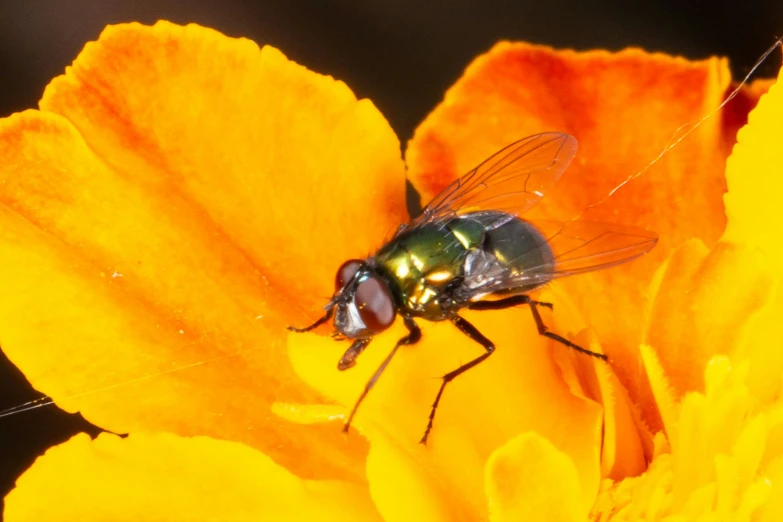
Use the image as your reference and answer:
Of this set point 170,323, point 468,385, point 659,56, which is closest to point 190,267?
point 170,323

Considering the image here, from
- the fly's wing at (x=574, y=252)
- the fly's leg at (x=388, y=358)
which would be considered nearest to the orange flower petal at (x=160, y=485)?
the fly's leg at (x=388, y=358)

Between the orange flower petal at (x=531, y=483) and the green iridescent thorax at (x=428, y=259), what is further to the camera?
the green iridescent thorax at (x=428, y=259)

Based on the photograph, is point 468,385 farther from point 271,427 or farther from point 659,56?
point 659,56

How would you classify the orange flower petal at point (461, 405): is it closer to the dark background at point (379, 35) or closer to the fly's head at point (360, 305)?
the fly's head at point (360, 305)

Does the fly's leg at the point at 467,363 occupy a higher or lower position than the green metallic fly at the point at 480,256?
lower

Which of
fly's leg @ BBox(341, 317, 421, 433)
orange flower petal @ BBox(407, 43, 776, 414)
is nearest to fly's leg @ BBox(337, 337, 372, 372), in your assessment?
fly's leg @ BBox(341, 317, 421, 433)

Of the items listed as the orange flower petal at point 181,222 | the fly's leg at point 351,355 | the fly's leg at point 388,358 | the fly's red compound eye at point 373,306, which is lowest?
the fly's leg at point 388,358

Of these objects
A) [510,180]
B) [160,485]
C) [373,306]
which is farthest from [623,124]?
[160,485]

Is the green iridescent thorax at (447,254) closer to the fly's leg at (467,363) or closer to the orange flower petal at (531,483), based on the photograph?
the fly's leg at (467,363)
